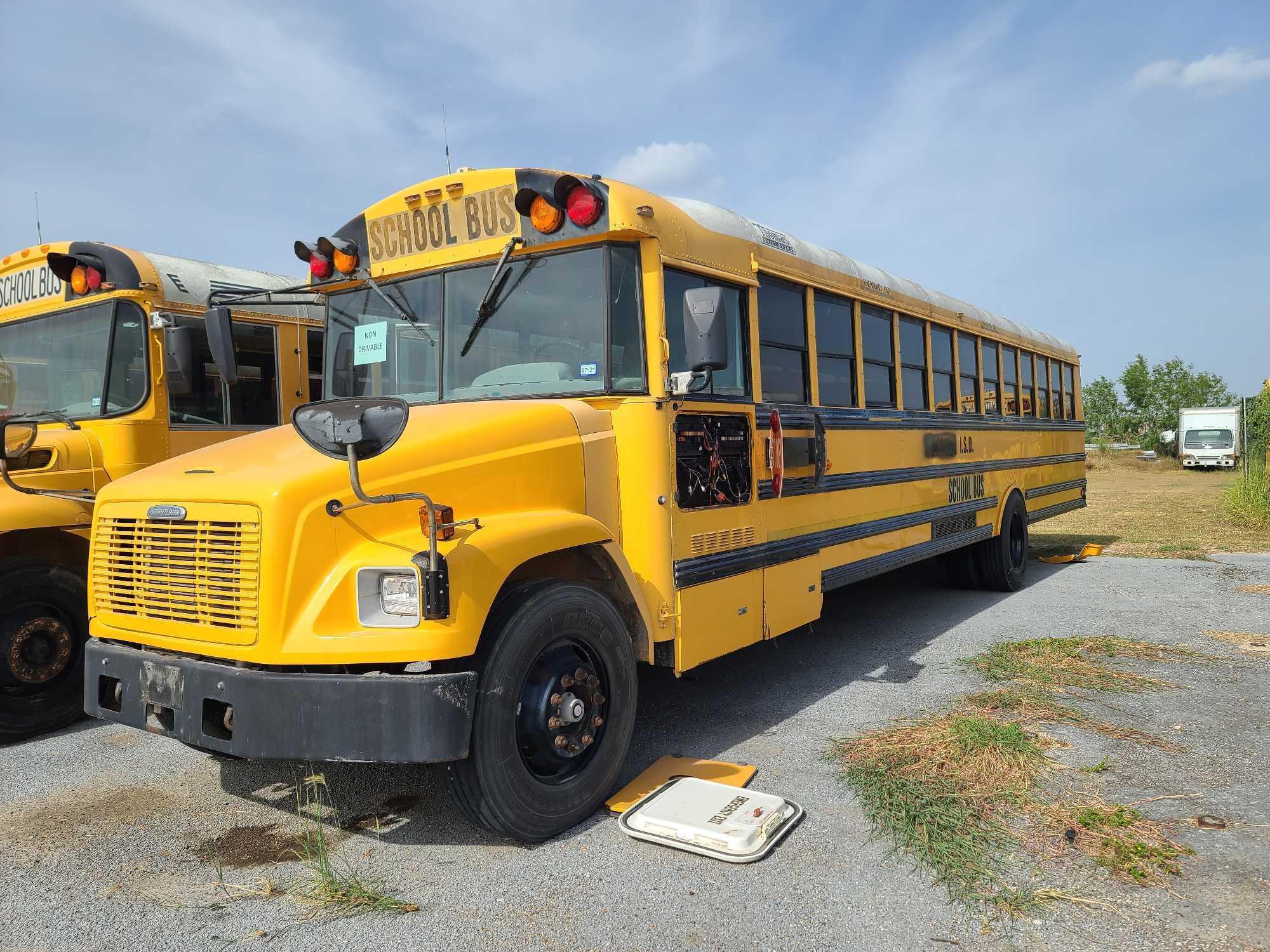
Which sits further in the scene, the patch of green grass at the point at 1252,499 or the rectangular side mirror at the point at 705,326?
the patch of green grass at the point at 1252,499

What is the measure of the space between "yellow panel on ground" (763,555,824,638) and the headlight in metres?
2.08

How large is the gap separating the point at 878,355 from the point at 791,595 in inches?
75.1

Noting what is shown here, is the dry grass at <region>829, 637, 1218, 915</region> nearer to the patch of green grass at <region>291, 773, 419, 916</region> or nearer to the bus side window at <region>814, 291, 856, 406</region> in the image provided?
the patch of green grass at <region>291, 773, 419, 916</region>

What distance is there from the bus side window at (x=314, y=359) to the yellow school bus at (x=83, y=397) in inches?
0.5

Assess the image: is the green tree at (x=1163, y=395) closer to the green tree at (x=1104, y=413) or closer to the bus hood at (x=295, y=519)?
the green tree at (x=1104, y=413)

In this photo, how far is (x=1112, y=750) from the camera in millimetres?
3836

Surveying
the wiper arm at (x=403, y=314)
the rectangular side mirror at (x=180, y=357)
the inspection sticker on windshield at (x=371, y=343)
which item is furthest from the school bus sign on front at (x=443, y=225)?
the rectangular side mirror at (x=180, y=357)

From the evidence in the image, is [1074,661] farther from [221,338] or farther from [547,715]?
[221,338]

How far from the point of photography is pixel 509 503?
3100mm

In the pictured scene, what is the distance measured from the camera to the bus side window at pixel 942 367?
6.45 m

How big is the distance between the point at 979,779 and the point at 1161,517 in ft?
45.9

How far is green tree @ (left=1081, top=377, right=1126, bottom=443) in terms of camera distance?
49.8 m

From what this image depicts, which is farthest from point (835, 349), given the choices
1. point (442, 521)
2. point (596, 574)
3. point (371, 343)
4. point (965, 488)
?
point (442, 521)

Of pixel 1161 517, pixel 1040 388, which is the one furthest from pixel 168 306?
pixel 1161 517
